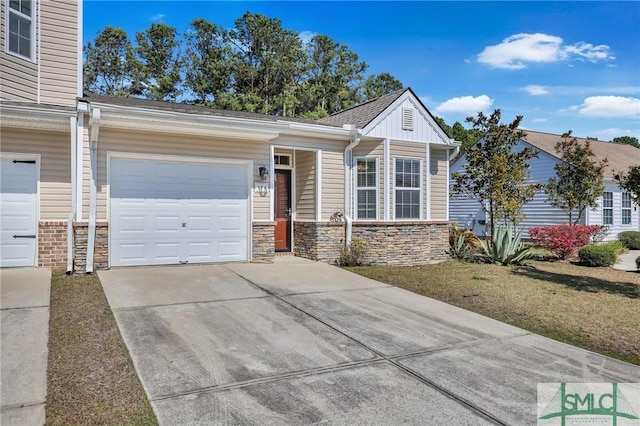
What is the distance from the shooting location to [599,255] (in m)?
12.4

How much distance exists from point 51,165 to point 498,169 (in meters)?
11.3

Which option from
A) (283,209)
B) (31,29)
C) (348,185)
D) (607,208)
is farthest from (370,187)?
(607,208)

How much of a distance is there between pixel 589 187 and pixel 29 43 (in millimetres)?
18784

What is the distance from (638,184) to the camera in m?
7.63

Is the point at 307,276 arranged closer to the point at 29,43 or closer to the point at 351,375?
the point at 351,375

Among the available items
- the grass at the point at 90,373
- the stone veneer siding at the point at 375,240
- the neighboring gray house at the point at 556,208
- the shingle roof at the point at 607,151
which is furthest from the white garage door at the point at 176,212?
the shingle roof at the point at 607,151

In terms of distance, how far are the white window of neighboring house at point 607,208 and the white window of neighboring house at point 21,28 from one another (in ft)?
72.1

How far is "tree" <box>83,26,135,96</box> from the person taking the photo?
2609 centimetres

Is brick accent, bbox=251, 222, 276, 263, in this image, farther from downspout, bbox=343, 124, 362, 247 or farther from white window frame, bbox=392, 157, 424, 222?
white window frame, bbox=392, 157, 424, 222

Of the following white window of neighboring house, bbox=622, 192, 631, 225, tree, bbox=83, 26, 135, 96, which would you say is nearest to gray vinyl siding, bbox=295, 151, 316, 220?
white window of neighboring house, bbox=622, 192, 631, 225

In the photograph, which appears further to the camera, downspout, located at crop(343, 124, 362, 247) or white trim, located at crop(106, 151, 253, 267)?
downspout, located at crop(343, 124, 362, 247)

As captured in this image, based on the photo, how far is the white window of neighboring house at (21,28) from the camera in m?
9.16

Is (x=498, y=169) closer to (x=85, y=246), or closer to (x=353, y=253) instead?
(x=353, y=253)

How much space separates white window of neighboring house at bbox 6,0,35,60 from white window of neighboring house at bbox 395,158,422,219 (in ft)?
29.8
